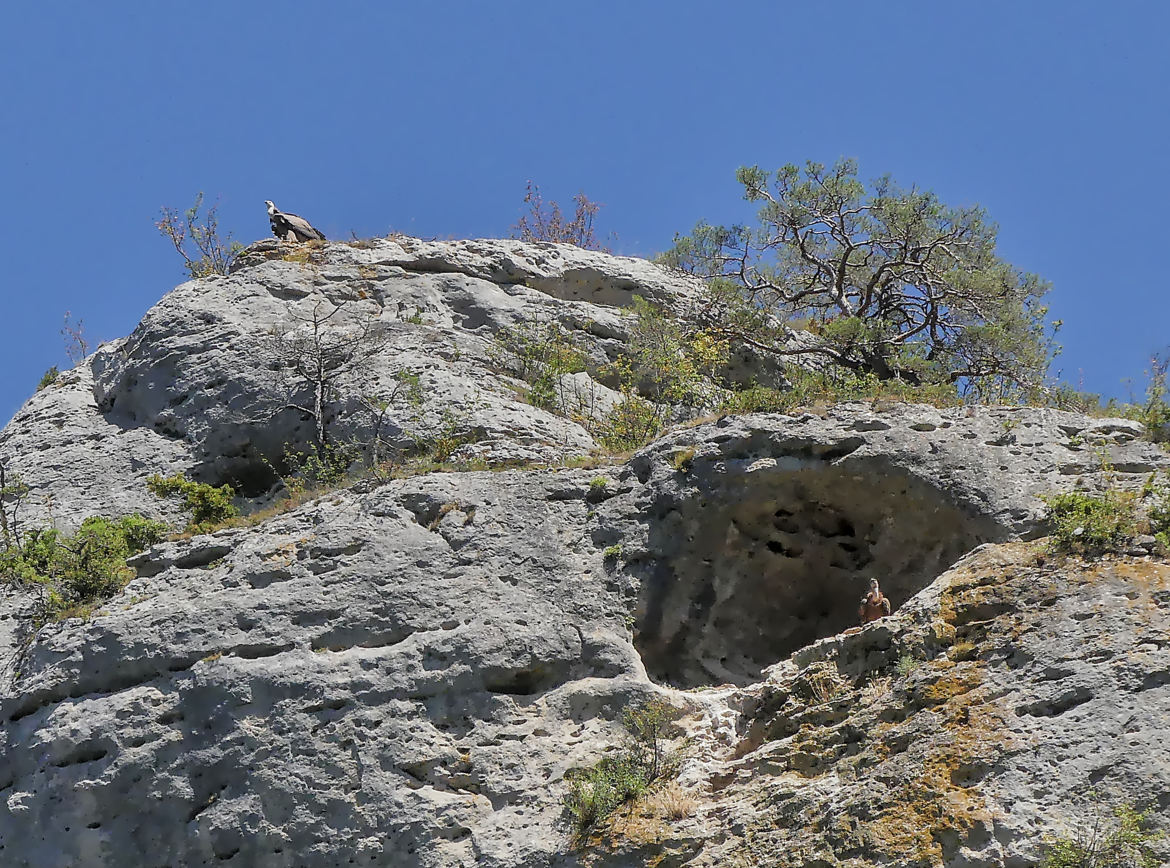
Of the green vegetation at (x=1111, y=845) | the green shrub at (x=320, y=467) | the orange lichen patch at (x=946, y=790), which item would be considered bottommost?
the green vegetation at (x=1111, y=845)

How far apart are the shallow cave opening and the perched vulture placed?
10146mm

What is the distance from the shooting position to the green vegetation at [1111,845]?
8430 mm

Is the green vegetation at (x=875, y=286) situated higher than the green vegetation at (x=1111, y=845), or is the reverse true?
the green vegetation at (x=875, y=286)

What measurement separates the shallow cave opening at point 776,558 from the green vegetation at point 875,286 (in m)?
5.53

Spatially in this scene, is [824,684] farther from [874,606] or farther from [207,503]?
[207,503]

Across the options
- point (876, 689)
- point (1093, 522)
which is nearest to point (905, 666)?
point (876, 689)

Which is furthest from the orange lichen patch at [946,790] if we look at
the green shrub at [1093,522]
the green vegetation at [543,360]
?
the green vegetation at [543,360]

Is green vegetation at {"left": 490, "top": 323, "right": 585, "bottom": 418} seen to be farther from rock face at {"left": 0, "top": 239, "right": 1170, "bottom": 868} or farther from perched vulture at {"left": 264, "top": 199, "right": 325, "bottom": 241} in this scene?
perched vulture at {"left": 264, "top": 199, "right": 325, "bottom": 241}

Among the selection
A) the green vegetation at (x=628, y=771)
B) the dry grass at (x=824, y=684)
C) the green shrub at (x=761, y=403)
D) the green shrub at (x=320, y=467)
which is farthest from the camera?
the green shrub at (x=320, y=467)

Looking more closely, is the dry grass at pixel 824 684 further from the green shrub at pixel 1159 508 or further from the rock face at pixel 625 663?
the green shrub at pixel 1159 508

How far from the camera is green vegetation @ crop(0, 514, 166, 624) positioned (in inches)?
516

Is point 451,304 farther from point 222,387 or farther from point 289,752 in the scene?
point 289,752

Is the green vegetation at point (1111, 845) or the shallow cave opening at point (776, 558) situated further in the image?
the shallow cave opening at point (776, 558)

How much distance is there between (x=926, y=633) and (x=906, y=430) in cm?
316
